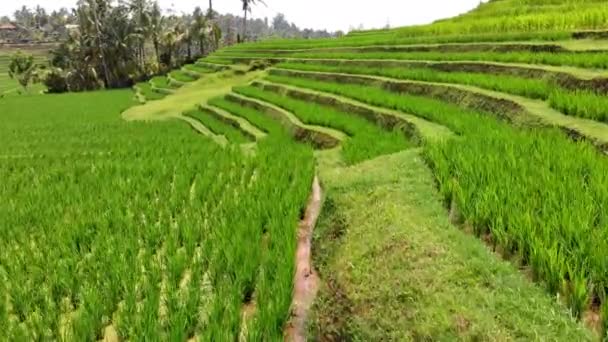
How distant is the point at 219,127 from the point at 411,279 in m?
11.7

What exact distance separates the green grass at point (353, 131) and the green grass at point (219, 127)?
1.47 m

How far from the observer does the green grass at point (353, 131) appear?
26.0ft

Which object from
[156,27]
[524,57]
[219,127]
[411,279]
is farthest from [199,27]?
[411,279]

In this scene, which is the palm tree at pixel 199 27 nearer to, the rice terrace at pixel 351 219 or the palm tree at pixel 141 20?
the palm tree at pixel 141 20

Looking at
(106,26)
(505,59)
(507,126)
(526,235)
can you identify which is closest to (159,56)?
(106,26)

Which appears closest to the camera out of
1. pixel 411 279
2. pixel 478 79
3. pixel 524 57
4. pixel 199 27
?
pixel 411 279

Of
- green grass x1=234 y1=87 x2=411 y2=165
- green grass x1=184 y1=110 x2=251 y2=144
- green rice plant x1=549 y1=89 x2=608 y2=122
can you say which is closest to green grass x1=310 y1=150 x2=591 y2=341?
green grass x1=234 y1=87 x2=411 y2=165

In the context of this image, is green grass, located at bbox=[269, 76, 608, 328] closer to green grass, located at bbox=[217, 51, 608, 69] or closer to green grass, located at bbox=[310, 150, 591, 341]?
green grass, located at bbox=[310, 150, 591, 341]

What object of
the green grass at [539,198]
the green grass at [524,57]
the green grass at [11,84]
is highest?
the green grass at [524,57]

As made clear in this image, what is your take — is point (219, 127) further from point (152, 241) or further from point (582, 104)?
point (582, 104)

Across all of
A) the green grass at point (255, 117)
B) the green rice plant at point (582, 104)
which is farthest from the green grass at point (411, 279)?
the green grass at point (255, 117)

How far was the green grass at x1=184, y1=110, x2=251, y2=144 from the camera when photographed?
12.8 meters

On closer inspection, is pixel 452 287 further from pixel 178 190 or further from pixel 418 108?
pixel 418 108

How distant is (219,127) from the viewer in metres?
→ 14.7
